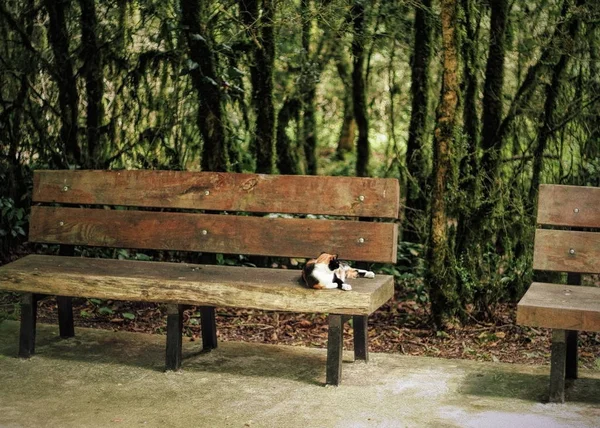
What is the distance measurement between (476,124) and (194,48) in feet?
6.54

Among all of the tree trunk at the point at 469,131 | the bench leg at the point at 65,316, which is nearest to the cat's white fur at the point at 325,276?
the tree trunk at the point at 469,131

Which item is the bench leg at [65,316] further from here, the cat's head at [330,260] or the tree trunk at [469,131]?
the tree trunk at [469,131]

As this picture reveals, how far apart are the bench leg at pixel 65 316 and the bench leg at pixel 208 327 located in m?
0.82

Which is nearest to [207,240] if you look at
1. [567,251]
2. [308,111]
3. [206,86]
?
[206,86]

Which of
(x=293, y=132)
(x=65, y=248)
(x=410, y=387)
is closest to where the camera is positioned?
(x=410, y=387)

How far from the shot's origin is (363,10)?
6469 millimetres

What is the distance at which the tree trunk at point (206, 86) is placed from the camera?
19.7ft

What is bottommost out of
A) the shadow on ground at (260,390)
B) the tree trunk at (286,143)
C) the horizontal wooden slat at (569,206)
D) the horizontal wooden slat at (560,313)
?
the shadow on ground at (260,390)

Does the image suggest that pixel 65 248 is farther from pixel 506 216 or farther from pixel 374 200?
pixel 506 216

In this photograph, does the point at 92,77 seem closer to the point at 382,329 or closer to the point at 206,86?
the point at 206,86

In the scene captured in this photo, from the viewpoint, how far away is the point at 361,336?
15.7 feet

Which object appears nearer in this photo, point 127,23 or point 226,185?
point 226,185

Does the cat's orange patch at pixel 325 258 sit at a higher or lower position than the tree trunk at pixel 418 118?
lower

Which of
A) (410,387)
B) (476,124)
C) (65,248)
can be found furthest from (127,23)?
(410,387)
